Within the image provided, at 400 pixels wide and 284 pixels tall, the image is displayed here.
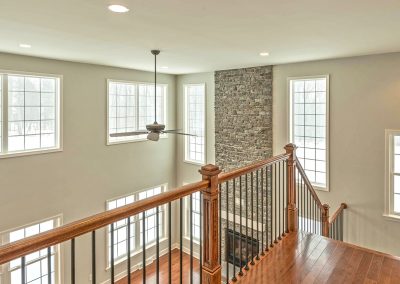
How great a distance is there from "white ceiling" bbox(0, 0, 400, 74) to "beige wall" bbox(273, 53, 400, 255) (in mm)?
406

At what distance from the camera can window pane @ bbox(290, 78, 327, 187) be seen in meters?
6.45

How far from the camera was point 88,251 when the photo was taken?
7176mm

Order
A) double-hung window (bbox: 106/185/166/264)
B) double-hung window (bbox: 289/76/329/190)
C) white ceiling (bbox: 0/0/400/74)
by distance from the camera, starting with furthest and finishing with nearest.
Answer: double-hung window (bbox: 106/185/166/264) → double-hung window (bbox: 289/76/329/190) → white ceiling (bbox: 0/0/400/74)

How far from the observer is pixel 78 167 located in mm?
6961

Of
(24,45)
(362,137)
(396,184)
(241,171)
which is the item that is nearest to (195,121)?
(362,137)

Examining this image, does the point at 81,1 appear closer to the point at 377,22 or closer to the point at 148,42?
the point at 148,42

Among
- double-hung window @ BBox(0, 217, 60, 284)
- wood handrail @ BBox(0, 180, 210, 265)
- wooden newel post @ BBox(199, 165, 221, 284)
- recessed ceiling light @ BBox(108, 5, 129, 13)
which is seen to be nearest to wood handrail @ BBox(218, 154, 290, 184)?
wooden newel post @ BBox(199, 165, 221, 284)

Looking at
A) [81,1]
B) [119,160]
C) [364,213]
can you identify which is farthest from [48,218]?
[364,213]

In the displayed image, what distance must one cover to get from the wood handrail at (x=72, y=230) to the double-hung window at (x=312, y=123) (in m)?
5.32

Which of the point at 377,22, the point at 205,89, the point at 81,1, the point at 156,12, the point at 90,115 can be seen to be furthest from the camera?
the point at 205,89

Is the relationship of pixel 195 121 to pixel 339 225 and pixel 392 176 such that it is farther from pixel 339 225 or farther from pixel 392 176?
pixel 392 176

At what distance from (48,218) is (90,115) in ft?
8.35

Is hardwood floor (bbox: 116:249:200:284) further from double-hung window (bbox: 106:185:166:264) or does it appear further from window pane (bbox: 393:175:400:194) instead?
window pane (bbox: 393:175:400:194)

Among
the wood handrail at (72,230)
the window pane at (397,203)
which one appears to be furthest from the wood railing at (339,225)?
the wood handrail at (72,230)
